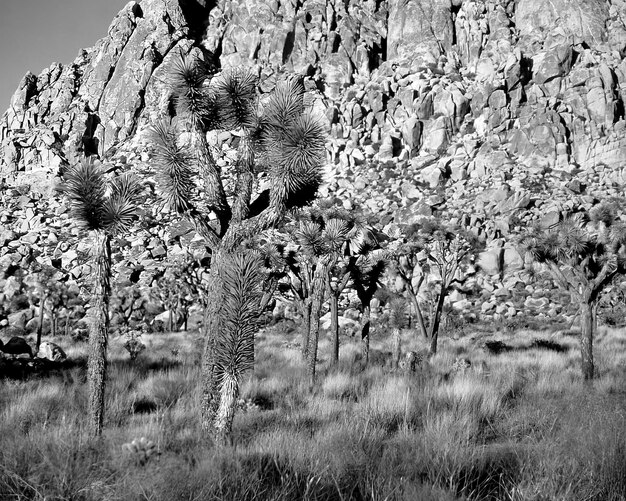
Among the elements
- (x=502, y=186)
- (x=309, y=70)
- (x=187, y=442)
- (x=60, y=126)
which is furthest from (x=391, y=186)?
(x=60, y=126)

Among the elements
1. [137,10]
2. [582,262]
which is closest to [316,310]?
[582,262]

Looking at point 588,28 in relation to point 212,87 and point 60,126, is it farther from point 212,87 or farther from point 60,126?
point 60,126

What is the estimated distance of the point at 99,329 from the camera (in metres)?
6.48

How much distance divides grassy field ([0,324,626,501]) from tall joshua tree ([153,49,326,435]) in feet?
6.24

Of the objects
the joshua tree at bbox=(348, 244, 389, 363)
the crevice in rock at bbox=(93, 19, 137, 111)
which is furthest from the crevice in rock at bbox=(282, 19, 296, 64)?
the joshua tree at bbox=(348, 244, 389, 363)

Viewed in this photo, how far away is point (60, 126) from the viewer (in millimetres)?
72000

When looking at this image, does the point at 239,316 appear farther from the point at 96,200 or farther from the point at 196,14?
the point at 196,14

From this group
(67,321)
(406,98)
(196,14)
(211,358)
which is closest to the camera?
(211,358)

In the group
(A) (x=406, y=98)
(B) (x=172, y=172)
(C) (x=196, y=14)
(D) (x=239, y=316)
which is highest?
(C) (x=196, y=14)

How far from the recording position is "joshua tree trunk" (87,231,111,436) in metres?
6.25

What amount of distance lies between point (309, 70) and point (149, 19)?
32433 mm

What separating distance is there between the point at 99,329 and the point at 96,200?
1932 mm

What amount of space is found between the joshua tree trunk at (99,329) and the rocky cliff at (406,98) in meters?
35.8

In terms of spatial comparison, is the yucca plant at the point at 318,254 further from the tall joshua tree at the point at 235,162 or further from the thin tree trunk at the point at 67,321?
the thin tree trunk at the point at 67,321
